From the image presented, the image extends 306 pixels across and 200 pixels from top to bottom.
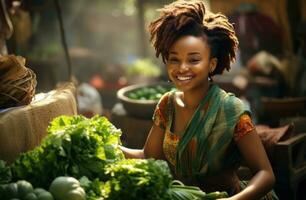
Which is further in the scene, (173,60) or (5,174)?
(173,60)

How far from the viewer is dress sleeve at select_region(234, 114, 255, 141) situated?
3883 mm

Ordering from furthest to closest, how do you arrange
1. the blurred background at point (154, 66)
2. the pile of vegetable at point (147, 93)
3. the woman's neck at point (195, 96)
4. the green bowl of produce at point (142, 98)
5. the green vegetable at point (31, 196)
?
the pile of vegetable at point (147, 93) < the green bowl of produce at point (142, 98) < the blurred background at point (154, 66) < the woman's neck at point (195, 96) < the green vegetable at point (31, 196)

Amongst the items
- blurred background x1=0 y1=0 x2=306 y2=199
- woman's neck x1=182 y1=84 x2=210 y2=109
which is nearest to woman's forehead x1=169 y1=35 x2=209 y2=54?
woman's neck x1=182 y1=84 x2=210 y2=109

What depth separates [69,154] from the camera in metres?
3.71

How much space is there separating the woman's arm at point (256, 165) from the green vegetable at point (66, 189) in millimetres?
1076

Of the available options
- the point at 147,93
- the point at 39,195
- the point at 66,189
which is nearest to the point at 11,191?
the point at 39,195

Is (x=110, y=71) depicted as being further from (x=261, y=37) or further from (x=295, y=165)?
(x=295, y=165)

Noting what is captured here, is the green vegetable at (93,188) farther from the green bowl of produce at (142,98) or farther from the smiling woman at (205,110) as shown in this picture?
the green bowl of produce at (142,98)

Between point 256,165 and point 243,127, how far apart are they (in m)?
0.26

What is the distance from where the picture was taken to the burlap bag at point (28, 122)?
4105 mm

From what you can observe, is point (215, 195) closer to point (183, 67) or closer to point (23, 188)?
point (183, 67)

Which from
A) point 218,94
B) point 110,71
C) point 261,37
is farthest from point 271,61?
point 218,94

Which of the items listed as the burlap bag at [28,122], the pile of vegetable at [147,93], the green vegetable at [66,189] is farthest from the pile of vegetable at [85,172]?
the pile of vegetable at [147,93]

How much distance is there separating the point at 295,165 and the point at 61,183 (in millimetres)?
2707
